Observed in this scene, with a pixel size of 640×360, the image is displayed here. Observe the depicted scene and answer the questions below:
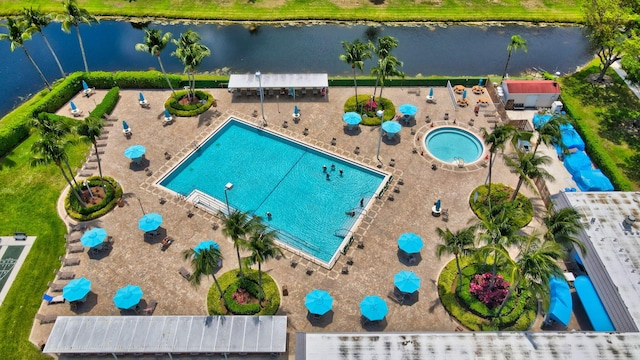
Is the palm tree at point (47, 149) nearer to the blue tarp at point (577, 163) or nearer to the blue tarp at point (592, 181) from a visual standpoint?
the blue tarp at point (592, 181)

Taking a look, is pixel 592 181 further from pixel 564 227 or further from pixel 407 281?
pixel 407 281

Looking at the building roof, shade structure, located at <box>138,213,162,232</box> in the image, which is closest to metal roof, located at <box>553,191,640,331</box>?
the building roof

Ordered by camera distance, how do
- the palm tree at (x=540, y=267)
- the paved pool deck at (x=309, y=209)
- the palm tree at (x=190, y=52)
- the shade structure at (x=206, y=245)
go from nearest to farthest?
the palm tree at (x=540, y=267), the paved pool deck at (x=309, y=209), the shade structure at (x=206, y=245), the palm tree at (x=190, y=52)

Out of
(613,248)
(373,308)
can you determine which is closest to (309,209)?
(373,308)

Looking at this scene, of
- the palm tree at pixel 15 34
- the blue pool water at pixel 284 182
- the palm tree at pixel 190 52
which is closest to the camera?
the blue pool water at pixel 284 182

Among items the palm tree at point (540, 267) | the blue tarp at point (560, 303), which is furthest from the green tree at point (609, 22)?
the palm tree at point (540, 267)

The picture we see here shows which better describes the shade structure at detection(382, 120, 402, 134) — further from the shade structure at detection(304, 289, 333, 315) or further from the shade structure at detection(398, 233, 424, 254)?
the shade structure at detection(304, 289, 333, 315)
